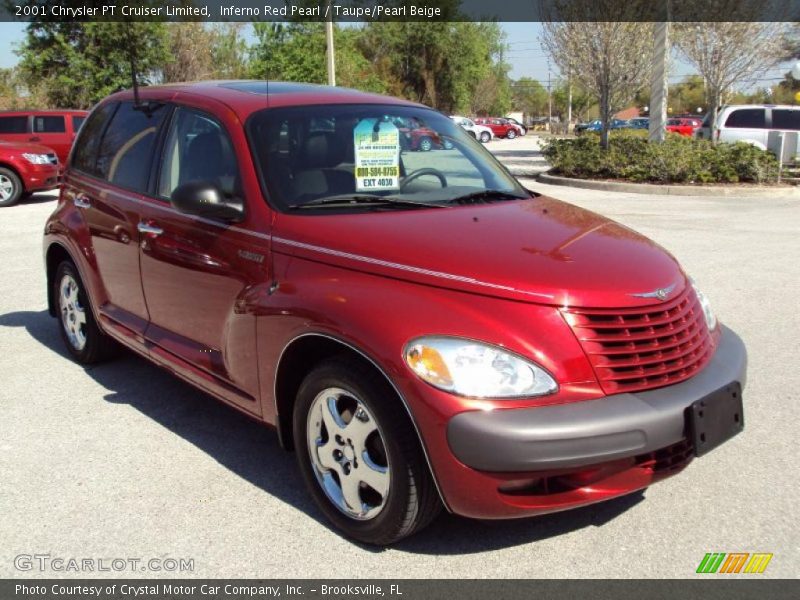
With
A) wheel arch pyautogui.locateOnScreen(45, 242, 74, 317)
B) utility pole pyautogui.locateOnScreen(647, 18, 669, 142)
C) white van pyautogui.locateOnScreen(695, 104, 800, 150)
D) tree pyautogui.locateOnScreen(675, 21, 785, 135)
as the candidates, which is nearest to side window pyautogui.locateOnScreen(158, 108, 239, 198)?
wheel arch pyautogui.locateOnScreen(45, 242, 74, 317)

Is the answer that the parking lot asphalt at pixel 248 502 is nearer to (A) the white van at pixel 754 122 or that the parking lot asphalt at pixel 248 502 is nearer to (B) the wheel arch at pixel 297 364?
(B) the wheel arch at pixel 297 364

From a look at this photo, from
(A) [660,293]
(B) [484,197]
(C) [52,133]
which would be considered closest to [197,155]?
(B) [484,197]

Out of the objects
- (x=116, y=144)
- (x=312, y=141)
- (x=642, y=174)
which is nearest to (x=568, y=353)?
(x=312, y=141)

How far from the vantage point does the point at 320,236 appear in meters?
3.33

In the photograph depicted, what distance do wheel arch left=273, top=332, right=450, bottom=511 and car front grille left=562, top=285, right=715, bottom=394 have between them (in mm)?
714

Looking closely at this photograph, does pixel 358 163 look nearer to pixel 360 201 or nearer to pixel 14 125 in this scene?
pixel 360 201

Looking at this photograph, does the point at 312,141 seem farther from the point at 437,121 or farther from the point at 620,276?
the point at 620,276

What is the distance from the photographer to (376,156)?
3.94 meters

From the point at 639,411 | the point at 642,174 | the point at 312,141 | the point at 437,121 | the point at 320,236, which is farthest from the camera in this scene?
the point at 642,174

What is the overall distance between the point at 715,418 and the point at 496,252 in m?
1.05

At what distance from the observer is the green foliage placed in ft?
55.7

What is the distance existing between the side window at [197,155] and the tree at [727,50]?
22.1 meters

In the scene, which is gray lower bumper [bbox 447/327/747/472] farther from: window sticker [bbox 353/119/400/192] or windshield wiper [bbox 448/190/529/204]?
window sticker [bbox 353/119/400/192]
